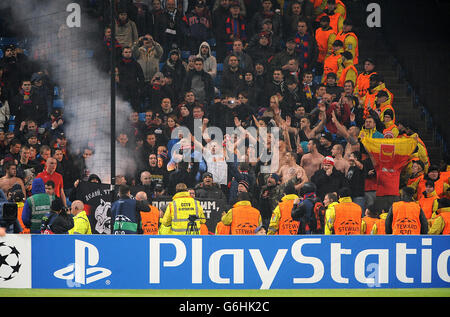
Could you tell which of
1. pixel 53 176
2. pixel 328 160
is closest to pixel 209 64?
pixel 328 160


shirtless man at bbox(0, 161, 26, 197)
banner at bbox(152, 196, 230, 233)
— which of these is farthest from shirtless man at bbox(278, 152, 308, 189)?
shirtless man at bbox(0, 161, 26, 197)

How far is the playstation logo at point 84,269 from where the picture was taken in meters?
6.14

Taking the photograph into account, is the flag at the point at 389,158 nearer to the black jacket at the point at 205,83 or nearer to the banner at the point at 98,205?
the black jacket at the point at 205,83

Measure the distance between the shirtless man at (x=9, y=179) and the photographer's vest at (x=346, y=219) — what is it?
13.1 feet

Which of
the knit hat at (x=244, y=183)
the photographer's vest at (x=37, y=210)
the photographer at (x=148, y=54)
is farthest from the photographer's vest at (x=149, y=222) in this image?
the photographer at (x=148, y=54)

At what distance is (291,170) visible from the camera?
8789 mm

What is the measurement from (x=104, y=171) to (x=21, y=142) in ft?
4.11

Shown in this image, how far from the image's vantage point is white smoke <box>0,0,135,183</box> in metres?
9.68

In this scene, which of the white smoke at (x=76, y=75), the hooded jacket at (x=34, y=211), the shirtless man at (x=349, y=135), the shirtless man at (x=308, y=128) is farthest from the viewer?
the white smoke at (x=76, y=75)

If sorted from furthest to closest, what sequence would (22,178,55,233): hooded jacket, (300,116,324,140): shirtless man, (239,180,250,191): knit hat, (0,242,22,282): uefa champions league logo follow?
(300,116,324,140): shirtless man, (239,180,250,191): knit hat, (22,178,55,233): hooded jacket, (0,242,22,282): uefa champions league logo

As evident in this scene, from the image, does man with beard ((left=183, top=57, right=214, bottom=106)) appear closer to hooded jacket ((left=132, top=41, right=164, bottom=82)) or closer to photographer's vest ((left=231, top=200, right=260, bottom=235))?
hooded jacket ((left=132, top=41, right=164, bottom=82))

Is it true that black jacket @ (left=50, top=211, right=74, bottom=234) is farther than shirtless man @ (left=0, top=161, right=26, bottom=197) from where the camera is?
No

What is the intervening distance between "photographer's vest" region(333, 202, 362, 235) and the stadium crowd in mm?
15
